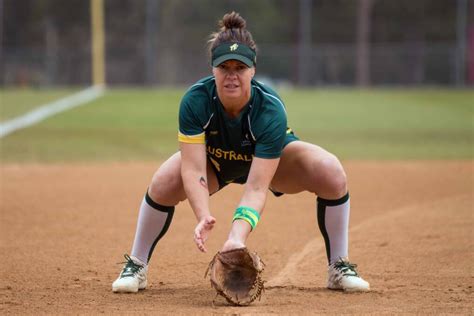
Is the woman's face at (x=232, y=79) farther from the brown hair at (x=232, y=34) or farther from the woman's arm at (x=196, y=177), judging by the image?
the woman's arm at (x=196, y=177)

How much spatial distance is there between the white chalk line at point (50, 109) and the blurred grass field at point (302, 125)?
0.85 ft

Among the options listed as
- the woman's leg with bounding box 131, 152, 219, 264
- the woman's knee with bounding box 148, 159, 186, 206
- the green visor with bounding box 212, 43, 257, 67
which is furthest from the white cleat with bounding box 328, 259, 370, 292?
the green visor with bounding box 212, 43, 257, 67

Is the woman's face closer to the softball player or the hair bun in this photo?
the softball player

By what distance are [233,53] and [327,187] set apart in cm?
93

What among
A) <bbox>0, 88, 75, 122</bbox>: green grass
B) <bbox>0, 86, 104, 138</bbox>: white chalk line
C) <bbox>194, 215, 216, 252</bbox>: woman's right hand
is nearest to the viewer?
<bbox>194, 215, 216, 252</bbox>: woman's right hand

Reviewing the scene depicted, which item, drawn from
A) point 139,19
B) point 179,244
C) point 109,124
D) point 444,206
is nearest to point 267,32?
point 139,19

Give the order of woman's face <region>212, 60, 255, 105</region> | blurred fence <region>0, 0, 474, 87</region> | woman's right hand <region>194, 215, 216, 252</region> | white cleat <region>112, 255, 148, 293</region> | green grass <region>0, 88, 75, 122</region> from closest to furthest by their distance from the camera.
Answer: woman's right hand <region>194, 215, 216, 252</region> → woman's face <region>212, 60, 255, 105</region> → white cleat <region>112, 255, 148, 293</region> → green grass <region>0, 88, 75, 122</region> → blurred fence <region>0, 0, 474, 87</region>

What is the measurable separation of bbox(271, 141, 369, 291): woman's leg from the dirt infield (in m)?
0.13

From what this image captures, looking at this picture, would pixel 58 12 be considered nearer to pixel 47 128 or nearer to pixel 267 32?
pixel 267 32

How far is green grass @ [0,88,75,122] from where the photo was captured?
19462 mm

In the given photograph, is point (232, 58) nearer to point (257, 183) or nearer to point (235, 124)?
point (235, 124)

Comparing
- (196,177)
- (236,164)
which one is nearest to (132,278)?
(196,177)

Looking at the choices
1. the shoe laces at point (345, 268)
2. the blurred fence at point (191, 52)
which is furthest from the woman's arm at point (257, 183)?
the blurred fence at point (191, 52)

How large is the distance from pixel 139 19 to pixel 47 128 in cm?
→ 889
